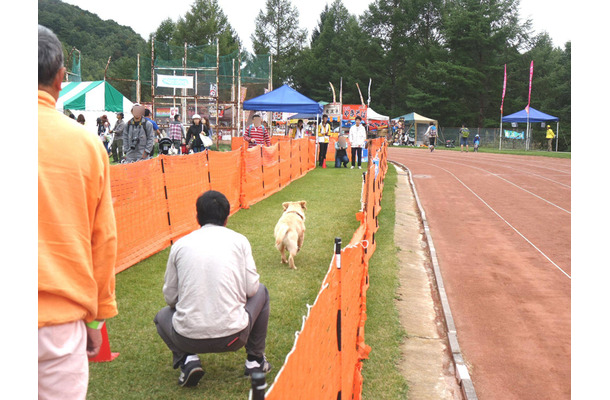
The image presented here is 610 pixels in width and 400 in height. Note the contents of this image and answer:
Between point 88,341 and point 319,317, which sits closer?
point 88,341

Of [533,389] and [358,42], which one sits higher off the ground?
[358,42]

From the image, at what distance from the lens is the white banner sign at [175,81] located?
22.8 metres

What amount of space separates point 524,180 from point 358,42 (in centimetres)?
5051

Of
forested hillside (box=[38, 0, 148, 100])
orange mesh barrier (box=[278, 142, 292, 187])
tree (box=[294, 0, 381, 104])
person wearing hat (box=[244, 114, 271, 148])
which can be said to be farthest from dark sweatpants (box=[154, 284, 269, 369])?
tree (box=[294, 0, 381, 104])

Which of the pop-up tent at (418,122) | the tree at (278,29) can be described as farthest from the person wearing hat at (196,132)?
the tree at (278,29)

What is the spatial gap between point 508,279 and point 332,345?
5.83 meters

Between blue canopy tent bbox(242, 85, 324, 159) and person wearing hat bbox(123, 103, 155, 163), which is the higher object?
blue canopy tent bbox(242, 85, 324, 159)

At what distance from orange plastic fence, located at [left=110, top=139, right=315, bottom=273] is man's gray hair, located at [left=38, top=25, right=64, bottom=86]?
17.5ft

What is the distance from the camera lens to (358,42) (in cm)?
6750

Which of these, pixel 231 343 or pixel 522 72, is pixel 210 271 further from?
pixel 522 72

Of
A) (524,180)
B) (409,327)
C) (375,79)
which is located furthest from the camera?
(375,79)

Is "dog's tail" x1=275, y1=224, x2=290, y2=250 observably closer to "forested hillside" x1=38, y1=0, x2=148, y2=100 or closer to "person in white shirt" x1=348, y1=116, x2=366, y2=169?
"person in white shirt" x1=348, y1=116, x2=366, y2=169

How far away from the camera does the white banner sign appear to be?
2283 centimetres

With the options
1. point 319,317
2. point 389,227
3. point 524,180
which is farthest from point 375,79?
point 319,317
